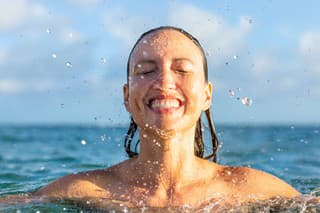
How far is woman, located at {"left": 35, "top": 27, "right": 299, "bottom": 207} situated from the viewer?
3891mm

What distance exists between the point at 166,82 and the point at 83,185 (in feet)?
3.68

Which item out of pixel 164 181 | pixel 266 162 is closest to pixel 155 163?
pixel 164 181

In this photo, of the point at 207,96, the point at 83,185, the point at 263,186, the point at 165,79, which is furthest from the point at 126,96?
the point at 263,186

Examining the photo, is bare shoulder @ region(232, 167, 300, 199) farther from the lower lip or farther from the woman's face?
the lower lip

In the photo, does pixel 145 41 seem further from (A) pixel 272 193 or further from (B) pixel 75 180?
(A) pixel 272 193

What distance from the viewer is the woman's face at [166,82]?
12.6 ft

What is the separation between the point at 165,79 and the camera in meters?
3.88

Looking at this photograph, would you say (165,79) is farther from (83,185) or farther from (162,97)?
A: (83,185)

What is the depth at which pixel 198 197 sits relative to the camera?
4.26 m

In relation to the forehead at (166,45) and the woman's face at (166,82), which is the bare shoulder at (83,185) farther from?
the forehead at (166,45)

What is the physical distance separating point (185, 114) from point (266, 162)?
301 inches

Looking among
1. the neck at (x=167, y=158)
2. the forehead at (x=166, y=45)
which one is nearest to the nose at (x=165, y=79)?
the forehead at (x=166, y=45)

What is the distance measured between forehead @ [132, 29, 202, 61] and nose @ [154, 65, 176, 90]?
0.11m

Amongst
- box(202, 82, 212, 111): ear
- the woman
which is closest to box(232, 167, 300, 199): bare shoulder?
the woman
